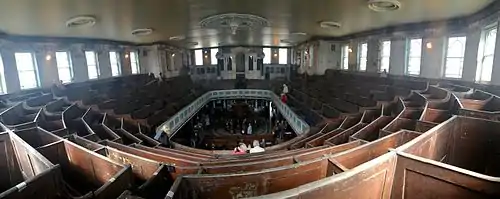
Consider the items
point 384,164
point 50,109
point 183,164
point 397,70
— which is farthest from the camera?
point 397,70

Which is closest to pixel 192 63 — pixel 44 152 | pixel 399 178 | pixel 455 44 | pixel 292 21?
pixel 292 21

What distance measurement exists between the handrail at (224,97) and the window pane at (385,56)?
4441 mm

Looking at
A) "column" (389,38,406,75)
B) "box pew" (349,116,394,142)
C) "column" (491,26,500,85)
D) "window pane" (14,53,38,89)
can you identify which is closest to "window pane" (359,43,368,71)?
"column" (389,38,406,75)

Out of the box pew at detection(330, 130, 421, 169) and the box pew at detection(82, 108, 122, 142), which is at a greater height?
the box pew at detection(330, 130, 421, 169)

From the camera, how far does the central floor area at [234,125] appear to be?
47.2 ft

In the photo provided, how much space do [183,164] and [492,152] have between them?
4231mm

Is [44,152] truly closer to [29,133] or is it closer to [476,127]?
[29,133]

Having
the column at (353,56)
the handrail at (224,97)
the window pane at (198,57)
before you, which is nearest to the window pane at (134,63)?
the handrail at (224,97)

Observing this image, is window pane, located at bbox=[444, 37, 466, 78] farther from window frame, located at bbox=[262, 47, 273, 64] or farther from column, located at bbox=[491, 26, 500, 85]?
window frame, located at bbox=[262, 47, 273, 64]

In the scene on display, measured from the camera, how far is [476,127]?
3.86 metres

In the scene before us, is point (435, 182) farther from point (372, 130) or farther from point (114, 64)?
point (114, 64)

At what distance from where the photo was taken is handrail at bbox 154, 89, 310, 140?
30.5 feet

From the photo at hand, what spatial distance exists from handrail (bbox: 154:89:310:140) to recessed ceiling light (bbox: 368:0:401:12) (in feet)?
12.1

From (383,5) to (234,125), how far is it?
13891 mm
